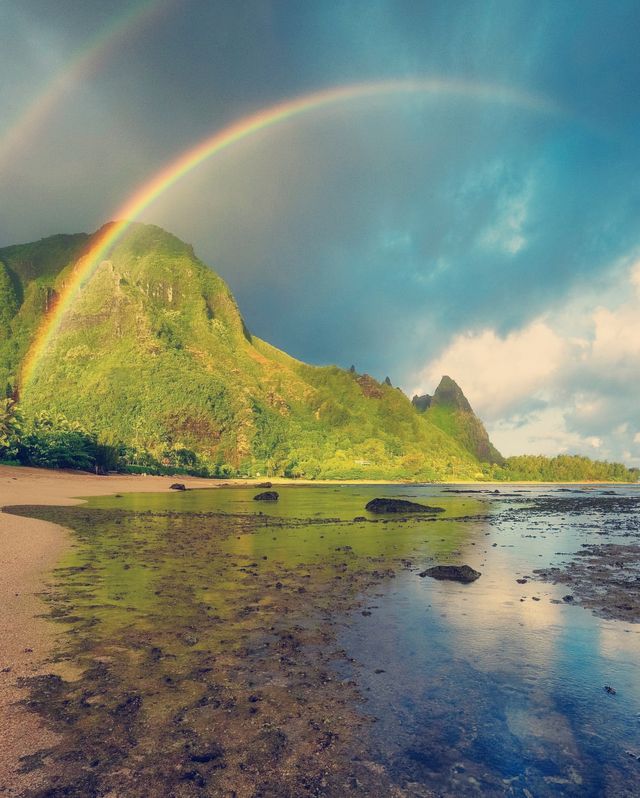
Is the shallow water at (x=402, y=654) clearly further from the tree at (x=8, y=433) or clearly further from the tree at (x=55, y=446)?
the tree at (x=55, y=446)

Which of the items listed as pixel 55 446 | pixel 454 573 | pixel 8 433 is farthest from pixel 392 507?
pixel 55 446

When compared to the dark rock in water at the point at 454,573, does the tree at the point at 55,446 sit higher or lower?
higher

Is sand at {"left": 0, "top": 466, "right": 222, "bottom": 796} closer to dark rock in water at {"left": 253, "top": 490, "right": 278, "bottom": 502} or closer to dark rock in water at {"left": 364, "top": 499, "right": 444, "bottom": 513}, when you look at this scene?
dark rock in water at {"left": 364, "top": 499, "right": 444, "bottom": 513}

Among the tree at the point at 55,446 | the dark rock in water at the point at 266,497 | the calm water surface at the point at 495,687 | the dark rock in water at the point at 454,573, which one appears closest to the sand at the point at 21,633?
the calm water surface at the point at 495,687

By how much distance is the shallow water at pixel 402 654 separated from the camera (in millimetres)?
5844

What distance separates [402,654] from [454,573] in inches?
318

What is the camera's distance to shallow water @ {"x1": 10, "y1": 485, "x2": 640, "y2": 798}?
230 inches

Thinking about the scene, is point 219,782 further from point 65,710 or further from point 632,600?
point 632,600

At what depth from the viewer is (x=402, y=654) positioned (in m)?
9.28

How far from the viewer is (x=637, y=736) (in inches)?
252

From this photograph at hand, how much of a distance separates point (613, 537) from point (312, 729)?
31204mm

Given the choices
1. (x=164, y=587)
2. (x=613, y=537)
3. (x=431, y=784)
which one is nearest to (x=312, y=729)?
(x=431, y=784)

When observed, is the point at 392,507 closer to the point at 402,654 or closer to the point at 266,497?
the point at 266,497

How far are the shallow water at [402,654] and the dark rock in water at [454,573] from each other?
0.53m
